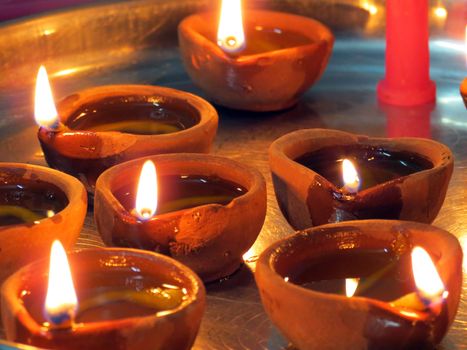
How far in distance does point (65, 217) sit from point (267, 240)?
194 millimetres

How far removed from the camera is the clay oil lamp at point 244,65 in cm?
118

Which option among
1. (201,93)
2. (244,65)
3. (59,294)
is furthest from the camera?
(201,93)

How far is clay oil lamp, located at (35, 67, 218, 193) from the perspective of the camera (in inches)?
39.8

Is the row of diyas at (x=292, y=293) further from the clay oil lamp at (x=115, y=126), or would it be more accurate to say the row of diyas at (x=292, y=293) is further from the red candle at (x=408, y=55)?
the red candle at (x=408, y=55)

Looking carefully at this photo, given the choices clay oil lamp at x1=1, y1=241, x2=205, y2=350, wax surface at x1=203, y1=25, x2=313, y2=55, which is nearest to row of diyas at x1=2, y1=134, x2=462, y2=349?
clay oil lamp at x1=1, y1=241, x2=205, y2=350

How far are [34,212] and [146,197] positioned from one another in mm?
105

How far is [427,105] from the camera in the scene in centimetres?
125

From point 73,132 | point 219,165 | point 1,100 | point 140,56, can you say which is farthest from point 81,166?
point 140,56

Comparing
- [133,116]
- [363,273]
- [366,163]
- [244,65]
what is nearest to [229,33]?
[244,65]

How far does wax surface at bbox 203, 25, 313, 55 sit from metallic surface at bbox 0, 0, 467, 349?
62 millimetres

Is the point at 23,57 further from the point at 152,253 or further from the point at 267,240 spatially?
the point at 152,253

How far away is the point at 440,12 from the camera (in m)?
1.43

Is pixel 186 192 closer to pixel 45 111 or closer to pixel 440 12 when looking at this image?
pixel 45 111

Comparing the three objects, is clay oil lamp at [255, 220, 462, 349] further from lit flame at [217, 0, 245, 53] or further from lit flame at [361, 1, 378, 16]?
lit flame at [361, 1, 378, 16]
